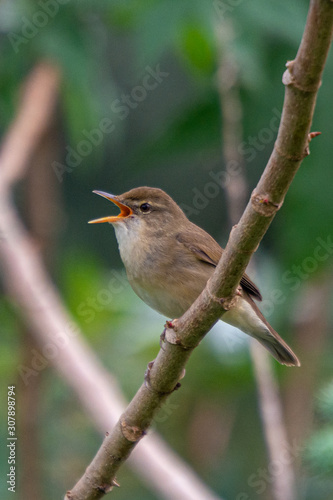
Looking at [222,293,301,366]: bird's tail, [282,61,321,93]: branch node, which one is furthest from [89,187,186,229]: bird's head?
[282,61,321,93]: branch node

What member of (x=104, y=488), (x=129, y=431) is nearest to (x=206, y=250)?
(x=129, y=431)

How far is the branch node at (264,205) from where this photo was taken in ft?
5.99

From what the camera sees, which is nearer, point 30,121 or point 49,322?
point 49,322

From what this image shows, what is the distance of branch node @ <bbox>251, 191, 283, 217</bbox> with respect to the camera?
1.83m

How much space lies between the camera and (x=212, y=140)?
4031mm

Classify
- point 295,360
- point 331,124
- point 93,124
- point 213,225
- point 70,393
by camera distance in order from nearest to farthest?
point 331,124 < point 295,360 < point 93,124 < point 70,393 < point 213,225

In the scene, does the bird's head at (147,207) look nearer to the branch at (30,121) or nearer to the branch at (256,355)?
the branch at (256,355)

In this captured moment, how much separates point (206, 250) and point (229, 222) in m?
1.02

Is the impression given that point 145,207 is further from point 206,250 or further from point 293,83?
point 293,83

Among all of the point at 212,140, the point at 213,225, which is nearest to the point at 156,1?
the point at 212,140

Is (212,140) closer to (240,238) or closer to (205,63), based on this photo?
(205,63)

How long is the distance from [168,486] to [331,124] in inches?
80.0

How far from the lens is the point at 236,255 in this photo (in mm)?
1962

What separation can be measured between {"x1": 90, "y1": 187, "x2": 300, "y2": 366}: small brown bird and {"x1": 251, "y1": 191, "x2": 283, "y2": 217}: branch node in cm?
178
